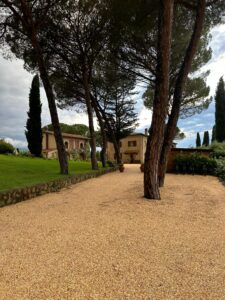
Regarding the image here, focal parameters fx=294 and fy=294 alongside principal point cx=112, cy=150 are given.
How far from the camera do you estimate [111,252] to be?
3.45 meters

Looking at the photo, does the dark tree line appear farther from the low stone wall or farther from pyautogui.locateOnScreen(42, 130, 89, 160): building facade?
pyautogui.locateOnScreen(42, 130, 89, 160): building facade

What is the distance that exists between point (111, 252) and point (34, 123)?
22.8 meters

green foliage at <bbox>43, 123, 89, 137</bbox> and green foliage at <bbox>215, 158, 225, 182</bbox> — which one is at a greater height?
green foliage at <bbox>43, 123, 89, 137</bbox>

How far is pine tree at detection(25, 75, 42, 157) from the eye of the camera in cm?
2452

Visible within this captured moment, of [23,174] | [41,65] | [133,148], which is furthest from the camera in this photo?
[133,148]

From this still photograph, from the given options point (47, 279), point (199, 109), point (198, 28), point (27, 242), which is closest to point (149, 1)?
point (198, 28)

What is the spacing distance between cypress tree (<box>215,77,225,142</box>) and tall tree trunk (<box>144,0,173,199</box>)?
23589mm

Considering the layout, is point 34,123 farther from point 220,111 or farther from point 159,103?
point 159,103

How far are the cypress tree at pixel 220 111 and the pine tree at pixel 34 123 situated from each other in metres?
17.2

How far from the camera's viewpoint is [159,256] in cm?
335

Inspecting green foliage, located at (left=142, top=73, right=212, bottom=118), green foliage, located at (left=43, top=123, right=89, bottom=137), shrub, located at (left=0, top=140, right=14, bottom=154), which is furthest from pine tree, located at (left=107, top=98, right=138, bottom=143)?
green foliage, located at (left=43, top=123, right=89, bottom=137)

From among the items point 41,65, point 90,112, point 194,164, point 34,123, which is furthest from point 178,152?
point 34,123

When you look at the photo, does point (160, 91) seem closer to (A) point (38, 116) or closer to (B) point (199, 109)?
(B) point (199, 109)

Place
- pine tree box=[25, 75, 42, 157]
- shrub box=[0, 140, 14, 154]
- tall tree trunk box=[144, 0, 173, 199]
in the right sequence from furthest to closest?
pine tree box=[25, 75, 42, 157] → shrub box=[0, 140, 14, 154] → tall tree trunk box=[144, 0, 173, 199]
